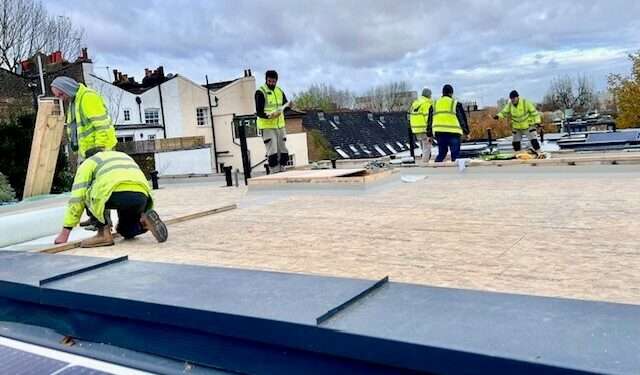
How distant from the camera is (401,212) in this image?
5230 millimetres

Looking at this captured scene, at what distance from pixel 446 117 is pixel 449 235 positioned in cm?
592

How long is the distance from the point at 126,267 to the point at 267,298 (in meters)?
1.15

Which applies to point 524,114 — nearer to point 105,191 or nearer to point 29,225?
point 105,191

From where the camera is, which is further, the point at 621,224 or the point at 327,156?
the point at 327,156

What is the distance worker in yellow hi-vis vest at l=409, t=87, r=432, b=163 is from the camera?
10680 millimetres

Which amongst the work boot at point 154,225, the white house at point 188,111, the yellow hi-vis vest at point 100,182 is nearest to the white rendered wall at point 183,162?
the white house at point 188,111

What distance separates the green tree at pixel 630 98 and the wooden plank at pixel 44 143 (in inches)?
1093

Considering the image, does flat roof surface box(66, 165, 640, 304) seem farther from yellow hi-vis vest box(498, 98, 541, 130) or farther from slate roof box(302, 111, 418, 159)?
slate roof box(302, 111, 418, 159)

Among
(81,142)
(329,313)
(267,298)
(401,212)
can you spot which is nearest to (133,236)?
(81,142)

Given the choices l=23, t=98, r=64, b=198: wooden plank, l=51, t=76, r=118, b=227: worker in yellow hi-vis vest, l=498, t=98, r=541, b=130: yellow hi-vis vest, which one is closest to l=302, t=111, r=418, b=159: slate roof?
l=498, t=98, r=541, b=130: yellow hi-vis vest

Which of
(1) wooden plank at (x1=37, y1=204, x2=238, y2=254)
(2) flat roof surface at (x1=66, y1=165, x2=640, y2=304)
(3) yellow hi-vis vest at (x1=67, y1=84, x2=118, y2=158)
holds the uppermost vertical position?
(3) yellow hi-vis vest at (x1=67, y1=84, x2=118, y2=158)

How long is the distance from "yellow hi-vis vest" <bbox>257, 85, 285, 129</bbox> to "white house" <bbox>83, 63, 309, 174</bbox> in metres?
26.3

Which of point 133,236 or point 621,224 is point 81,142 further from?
point 621,224

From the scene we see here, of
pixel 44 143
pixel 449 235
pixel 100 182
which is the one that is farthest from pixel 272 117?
pixel 449 235
